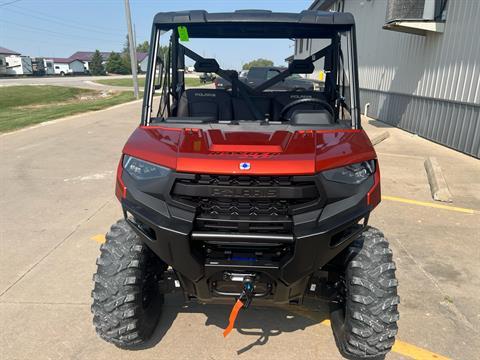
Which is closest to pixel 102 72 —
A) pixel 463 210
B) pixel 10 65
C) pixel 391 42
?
pixel 10 65

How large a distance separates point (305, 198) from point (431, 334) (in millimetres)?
1638

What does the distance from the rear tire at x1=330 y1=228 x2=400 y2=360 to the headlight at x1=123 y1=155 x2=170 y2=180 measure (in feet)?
4.05

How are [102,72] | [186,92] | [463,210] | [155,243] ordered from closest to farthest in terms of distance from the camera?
[155,243] → [186,92] → [463,210] → [102,72]

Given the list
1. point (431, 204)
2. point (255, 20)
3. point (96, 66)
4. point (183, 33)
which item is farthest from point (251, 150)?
point (96, 66)

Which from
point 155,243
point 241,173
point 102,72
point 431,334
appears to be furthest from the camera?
point 102,72

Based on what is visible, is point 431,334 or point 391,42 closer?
point 431,334

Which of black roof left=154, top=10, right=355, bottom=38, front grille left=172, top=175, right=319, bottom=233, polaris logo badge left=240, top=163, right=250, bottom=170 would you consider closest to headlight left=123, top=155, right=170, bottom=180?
front grille left=172, top=175, right=319, bottom=233

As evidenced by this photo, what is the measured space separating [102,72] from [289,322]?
89.0m

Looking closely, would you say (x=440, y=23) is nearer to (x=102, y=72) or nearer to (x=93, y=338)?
(x=93, y=338)

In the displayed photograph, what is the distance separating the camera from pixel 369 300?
2289 millimetres

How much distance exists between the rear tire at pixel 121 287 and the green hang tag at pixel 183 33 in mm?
1478

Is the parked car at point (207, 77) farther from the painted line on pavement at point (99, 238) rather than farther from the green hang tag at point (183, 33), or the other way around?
the painted line on pavement at point (99, 238)

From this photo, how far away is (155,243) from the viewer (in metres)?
2.14

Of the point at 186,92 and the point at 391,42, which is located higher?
Answer: the point at 391,42
